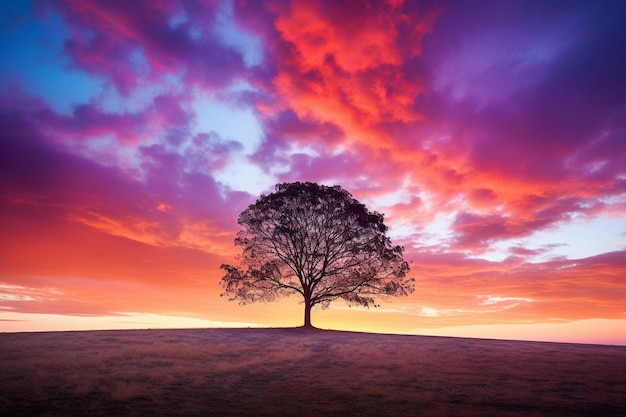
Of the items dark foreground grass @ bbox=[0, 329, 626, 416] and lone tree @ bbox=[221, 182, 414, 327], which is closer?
dark foreground grass @ bbox=[0, 329, 626, 416]

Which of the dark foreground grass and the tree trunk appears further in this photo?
the tree trunk

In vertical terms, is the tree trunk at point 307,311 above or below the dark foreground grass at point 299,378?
above

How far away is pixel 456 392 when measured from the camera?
1812 centimetres

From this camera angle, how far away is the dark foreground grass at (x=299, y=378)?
1562cm

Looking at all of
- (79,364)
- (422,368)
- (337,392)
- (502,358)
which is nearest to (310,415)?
(337,392)

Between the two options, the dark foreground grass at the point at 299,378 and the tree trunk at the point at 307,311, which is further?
the tree trunk at the point at 307,311

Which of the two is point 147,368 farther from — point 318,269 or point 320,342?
point 318,269

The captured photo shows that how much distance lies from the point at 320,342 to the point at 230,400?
1698 cm

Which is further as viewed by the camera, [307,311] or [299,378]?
[307,311]

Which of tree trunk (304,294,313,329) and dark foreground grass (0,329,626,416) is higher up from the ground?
tree trunk (304,294,313,329)

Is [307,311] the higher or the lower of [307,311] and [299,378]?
the higher

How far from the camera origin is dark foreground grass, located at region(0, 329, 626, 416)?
15625 mm

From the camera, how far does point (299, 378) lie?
809 inches

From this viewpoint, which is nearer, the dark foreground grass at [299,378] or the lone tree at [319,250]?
the dark foreground grass at [299,378]
